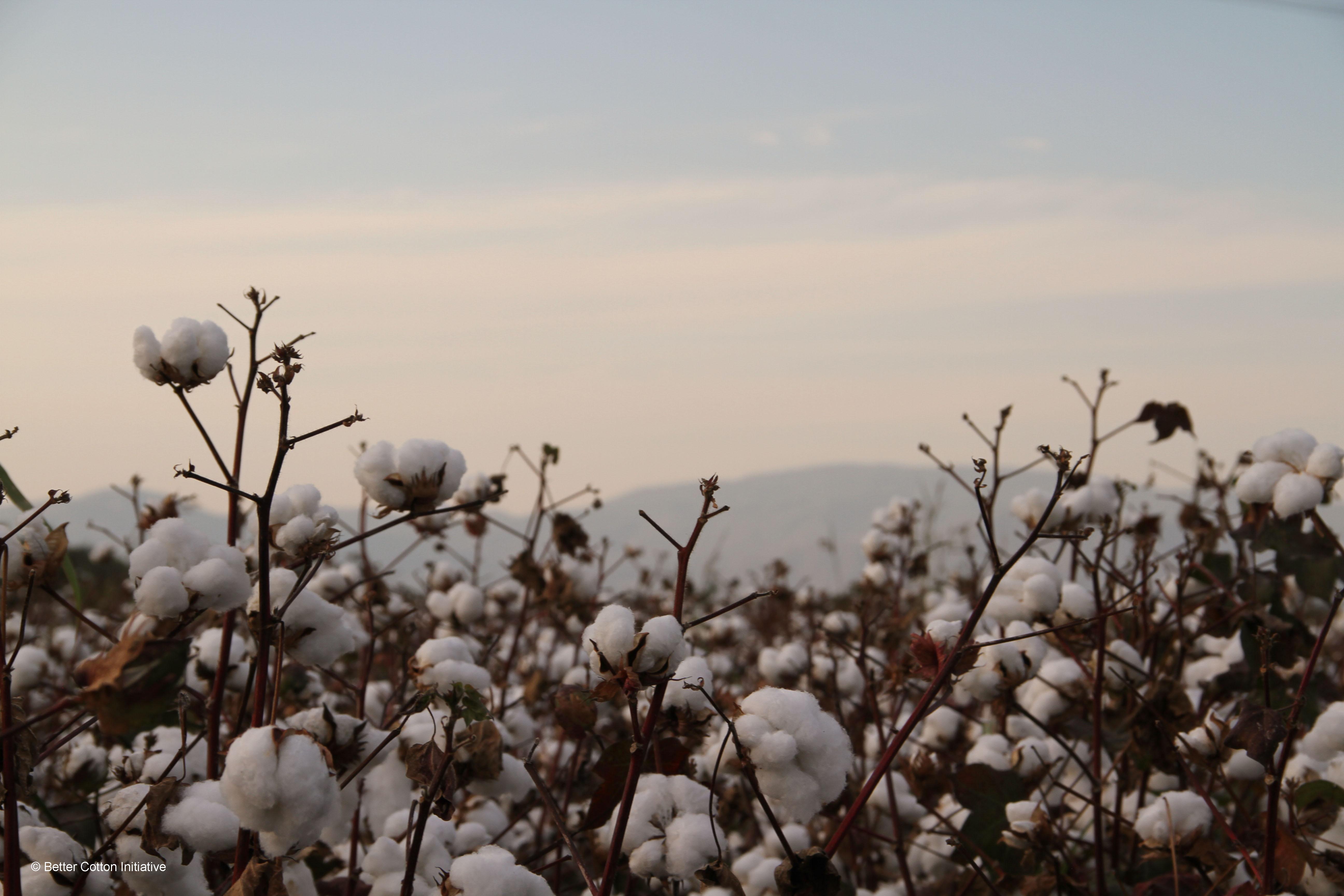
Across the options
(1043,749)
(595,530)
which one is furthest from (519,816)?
(595,530)

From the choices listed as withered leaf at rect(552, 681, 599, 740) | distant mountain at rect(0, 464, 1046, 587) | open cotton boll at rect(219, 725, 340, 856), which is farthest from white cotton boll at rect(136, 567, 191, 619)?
distant mountain at rect(0, 464, 1046, 587)

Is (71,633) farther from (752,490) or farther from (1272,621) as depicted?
(752,490)

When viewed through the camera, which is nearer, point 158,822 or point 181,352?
point 158,822

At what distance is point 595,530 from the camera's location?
20594 millimetres

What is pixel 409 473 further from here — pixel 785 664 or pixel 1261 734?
pixel 785 664

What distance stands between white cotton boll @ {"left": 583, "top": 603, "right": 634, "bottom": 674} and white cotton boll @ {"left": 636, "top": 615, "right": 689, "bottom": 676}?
1 centimetres

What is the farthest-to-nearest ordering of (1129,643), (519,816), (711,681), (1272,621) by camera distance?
(1129,643), (1272,621), (519,816), (711,681)

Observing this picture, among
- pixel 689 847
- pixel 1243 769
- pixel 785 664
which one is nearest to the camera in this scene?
pixel 689 847

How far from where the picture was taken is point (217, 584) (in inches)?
36.9

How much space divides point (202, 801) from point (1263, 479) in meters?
1.54

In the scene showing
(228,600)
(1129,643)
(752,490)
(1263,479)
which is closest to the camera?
(228,600)

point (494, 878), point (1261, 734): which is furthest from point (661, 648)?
point (1261, 734)

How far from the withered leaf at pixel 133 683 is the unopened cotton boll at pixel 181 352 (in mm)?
438

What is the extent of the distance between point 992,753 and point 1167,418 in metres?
0.76
